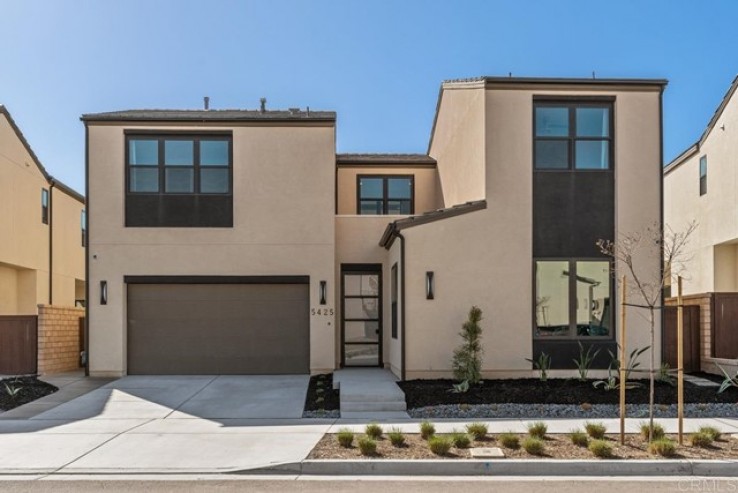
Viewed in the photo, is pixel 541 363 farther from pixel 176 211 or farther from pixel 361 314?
pixel 176 211

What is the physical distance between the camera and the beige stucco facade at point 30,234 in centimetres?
1981

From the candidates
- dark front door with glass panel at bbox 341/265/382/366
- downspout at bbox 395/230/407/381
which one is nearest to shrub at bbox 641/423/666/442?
downspout at bbox 395/230/407/381

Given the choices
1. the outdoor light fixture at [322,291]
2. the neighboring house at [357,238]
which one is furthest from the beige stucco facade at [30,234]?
the outdoor light fixture at [322,291]

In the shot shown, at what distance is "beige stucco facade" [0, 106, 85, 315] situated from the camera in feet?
65.0

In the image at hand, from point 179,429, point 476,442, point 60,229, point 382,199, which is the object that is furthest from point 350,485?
point 60,229

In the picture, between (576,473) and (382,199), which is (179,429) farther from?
(382,199)

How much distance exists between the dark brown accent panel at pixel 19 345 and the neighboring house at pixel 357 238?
157 centimetres

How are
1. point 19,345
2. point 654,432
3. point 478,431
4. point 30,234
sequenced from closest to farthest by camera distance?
point 654,432 → point 478,431 → point 19,345 → point 30,234

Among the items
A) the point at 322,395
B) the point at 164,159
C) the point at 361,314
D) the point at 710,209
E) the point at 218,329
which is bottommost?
the point at 322,395

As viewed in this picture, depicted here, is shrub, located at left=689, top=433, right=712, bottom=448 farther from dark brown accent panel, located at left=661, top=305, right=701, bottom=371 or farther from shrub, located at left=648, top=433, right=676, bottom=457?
dark brown accent panel, located at left=661, top=305, right=701, bottom=371

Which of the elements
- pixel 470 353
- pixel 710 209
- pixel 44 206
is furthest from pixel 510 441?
pixel 44 206

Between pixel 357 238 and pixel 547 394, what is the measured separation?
6524mm

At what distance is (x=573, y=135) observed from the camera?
1399 cm

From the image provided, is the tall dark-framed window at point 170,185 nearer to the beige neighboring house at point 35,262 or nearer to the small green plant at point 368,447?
the beige neighboring house at point 35,262
